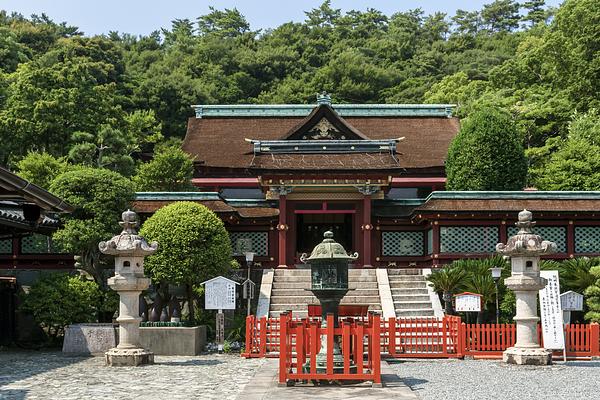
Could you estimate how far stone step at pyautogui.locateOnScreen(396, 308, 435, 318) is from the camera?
2147 cm

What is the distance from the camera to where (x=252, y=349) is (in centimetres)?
1816

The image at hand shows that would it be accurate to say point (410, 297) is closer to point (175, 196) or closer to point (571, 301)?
point (571, 301)

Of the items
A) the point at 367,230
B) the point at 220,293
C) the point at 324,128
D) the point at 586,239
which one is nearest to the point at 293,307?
the point at 220,293

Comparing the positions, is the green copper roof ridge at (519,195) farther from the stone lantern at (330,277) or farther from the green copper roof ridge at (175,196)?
the stone lantern at (330,277)

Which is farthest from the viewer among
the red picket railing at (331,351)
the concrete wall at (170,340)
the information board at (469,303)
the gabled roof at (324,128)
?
the gabled roof at (324,128)

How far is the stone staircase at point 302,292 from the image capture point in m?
22.1

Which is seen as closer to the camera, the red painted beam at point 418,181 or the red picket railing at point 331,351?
→ the red picket railing at point 331,351

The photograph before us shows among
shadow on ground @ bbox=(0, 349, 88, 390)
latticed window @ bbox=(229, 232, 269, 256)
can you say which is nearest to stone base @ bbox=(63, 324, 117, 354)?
shadow on ground @ bbox=(0, 349, 88, 390)

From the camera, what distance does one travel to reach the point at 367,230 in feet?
82.4

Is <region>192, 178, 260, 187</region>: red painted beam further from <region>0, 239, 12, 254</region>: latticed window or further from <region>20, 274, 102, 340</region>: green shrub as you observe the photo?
<region>20, 274, 102, 340</region>: green shrub

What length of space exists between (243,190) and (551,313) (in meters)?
16.0

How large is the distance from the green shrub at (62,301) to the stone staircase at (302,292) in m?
4.97

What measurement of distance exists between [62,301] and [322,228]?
40.1 feet

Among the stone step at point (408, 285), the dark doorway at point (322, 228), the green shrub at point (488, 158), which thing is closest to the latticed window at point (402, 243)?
the stone step at point (408, 285)
